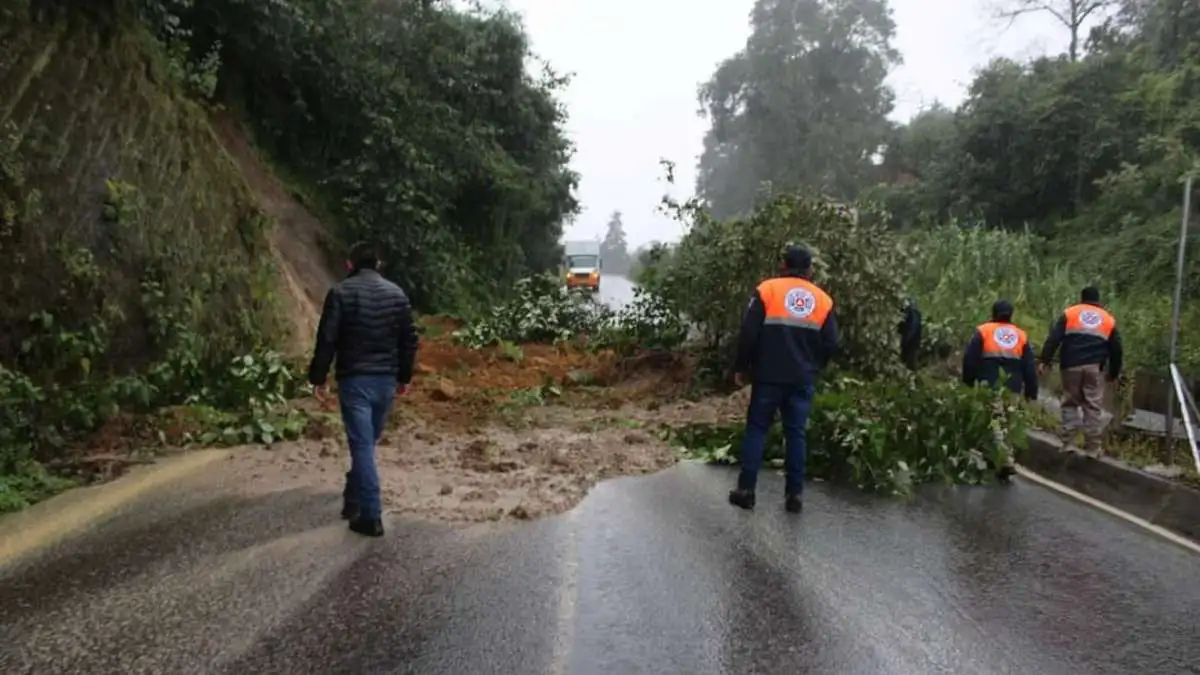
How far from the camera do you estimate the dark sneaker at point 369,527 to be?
6.40 metres

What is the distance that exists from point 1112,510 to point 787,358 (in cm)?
301

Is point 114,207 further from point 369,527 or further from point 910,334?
point 910,334

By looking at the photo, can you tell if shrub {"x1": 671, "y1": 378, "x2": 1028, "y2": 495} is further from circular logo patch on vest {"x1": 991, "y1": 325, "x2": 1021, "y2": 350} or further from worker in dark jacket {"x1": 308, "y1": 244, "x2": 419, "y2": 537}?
worker in dark jacket {"x1": 308, "y1": 244, "x2": 419, "y2": 537}

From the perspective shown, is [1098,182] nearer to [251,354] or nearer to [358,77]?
[358,77]

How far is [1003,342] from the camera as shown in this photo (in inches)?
395

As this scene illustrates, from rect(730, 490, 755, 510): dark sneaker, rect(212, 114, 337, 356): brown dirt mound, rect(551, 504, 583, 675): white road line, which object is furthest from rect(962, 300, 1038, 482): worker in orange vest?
rect(212, 114, 337, 356): brown dirt mound

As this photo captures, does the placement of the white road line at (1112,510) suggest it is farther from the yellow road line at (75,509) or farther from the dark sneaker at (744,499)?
the yellow road line at (75,509)

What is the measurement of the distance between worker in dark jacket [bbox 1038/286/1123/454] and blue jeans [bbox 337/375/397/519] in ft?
22.4

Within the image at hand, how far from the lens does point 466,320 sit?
849 inches

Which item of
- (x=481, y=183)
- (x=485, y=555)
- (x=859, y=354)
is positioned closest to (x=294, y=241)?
(x=481, y=183)

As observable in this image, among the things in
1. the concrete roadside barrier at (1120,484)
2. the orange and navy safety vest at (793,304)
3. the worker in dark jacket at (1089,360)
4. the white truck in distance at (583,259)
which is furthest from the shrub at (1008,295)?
the white truck in distance at (583,259)

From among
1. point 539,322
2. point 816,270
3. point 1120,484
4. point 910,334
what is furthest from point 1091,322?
point 539,322

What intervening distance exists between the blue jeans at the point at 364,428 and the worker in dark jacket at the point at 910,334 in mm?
8039

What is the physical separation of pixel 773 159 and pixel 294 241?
4112 centimetres
